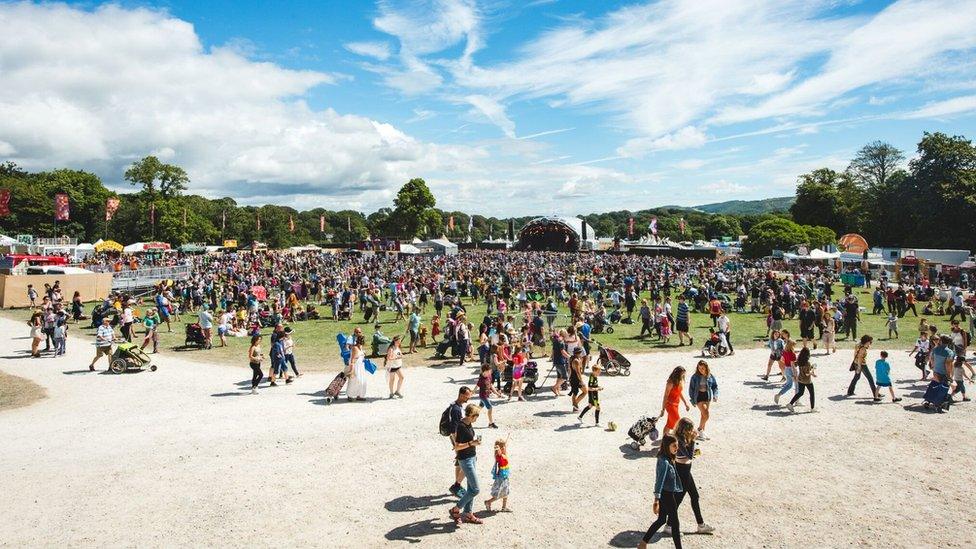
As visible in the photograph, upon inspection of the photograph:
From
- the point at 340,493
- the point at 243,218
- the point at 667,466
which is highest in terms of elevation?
the point at 243,218

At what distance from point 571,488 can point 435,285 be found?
72.2ft

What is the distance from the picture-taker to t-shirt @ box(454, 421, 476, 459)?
6527 millimetres

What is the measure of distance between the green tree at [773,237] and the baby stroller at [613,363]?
46.6m

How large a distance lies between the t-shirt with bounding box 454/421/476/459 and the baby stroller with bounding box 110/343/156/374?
11440 millimetres

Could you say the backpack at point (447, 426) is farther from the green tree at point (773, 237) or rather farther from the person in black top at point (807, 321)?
the green tree at point (773, 237)

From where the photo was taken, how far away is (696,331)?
66.1 ft

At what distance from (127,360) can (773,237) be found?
178 feet

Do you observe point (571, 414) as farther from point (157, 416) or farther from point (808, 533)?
point (157, 416)

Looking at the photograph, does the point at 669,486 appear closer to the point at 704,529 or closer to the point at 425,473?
the point at 704,529

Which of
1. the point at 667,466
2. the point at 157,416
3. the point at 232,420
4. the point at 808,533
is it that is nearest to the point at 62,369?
the point at 157,416

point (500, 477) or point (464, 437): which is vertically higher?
point (464, 437)

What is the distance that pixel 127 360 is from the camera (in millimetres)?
14242

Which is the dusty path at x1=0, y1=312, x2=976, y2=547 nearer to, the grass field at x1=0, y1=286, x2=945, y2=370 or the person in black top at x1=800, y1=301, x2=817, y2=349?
the grass field at x1=0, y1=286, x2=945, y2=370

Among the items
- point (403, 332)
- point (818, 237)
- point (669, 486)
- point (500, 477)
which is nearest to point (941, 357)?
point (669, 486)
